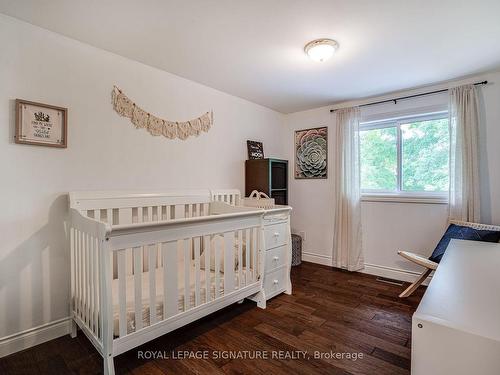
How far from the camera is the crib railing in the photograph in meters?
1.37

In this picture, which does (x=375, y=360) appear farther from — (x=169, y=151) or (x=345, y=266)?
(x=169, y=151)

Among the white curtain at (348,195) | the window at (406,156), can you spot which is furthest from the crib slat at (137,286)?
the window at (406,156)

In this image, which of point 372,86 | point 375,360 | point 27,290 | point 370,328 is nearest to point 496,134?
point 372,86

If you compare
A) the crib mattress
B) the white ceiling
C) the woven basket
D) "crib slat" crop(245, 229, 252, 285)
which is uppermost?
the white ceiling

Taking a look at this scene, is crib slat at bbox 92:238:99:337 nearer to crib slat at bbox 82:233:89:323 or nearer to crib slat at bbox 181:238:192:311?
crib slat at bbox 82:233:89:323

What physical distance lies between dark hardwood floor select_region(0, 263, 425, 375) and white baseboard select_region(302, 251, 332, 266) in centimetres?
99

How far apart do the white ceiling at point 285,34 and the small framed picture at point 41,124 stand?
21.5 inches

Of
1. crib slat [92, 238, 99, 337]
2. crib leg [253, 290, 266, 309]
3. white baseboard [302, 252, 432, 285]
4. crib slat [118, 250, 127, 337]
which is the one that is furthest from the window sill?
crib slat [92, 238, 99, 337]

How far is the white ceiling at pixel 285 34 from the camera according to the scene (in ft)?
5.03

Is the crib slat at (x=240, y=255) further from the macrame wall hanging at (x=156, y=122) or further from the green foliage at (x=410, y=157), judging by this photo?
the green foliage at (x=410, y=157)

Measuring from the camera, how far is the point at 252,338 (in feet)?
5.98

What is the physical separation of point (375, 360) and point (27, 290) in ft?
7.46

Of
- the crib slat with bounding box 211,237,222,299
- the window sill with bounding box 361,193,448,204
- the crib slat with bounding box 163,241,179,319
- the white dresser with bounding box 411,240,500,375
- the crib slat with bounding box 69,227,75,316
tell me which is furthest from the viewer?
the window sill with bounding box 361,193,448,204

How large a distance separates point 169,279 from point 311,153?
2.67 meters
